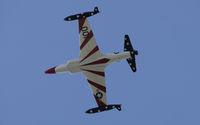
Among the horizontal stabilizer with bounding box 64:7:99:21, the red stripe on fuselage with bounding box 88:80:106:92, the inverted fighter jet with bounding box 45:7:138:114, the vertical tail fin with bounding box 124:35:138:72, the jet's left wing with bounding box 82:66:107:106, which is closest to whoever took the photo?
the horizontal stabilizer with bounding box 64:7:99:21

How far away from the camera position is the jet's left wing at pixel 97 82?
36562mm

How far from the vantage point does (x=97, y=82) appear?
121 ft

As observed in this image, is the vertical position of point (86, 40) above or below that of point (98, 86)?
above

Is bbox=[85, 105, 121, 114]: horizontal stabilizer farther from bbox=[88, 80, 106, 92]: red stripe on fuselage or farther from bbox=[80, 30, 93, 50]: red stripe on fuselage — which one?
bbox=[80, 30, 93, 50]: red stripe on fuselage

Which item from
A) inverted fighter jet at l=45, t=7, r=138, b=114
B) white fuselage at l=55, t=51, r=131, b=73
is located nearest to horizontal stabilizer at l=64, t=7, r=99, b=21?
inverted fighter jet at l=45, t=7, r=138, b=114

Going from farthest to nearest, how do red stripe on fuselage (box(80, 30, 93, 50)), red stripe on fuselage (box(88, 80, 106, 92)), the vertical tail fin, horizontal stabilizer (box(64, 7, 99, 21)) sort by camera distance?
red stripe on fuselage (box(88, 80, 106, 92))
red stripe on fuselage (box(80, 30, 93, 50))
the vertical tail fin
horizontal stabilizer (box(64, 7, 99, 21))

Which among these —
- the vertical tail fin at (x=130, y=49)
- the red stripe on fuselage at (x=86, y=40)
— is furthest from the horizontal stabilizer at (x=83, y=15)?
the vertical tail fin at (x=130, y=49)

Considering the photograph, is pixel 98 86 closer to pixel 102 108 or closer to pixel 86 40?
pixel 102 108

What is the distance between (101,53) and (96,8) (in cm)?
372

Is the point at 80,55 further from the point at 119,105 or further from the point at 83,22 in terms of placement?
the point at 119,105

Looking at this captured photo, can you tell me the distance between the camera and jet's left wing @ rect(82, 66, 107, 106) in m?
36.6

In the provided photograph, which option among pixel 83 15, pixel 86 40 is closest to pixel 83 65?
pixel 86 40

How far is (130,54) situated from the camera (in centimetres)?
3578

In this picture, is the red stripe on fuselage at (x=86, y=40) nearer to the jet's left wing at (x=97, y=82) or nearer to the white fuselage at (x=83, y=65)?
the white fuselage at (x=83, y=65)
